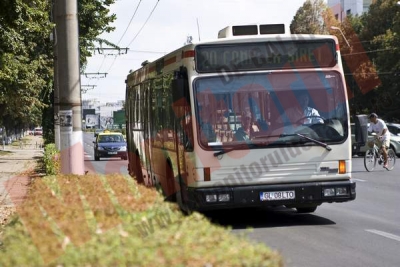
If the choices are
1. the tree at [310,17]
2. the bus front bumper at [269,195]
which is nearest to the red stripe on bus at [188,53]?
the bus front bumper at [269,195]

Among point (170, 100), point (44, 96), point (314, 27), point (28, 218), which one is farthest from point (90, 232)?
point (314, 27)

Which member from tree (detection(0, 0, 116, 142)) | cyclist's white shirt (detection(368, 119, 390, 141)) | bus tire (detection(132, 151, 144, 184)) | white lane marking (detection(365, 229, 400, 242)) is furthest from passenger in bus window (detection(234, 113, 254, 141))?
cyclist's white shirt (detection(368, 119, 390, 141))

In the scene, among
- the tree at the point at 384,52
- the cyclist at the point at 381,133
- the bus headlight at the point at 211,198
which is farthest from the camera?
the tree at the point at 384,52

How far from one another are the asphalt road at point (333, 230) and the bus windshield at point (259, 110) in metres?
1.34

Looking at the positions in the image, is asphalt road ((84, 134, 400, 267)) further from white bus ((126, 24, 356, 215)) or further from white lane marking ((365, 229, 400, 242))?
white bus ((126, 24, 356, 215))

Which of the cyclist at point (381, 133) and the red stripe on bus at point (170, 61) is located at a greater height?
the red stripe on bus at point (170, 61)

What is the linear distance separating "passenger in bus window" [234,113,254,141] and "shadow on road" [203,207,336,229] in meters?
1.30

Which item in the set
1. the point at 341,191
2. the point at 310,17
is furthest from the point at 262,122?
the point at 310,17

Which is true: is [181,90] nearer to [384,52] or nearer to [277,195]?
[277,195]

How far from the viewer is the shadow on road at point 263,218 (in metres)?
13.5

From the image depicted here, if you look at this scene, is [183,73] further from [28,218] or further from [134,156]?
[134,156]

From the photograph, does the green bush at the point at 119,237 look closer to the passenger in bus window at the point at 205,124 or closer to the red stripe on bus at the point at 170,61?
the passenger in bus window at the point at 205,124

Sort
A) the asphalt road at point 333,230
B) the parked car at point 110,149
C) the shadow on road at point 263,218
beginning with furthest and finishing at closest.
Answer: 1. the parked car at point 110,149
2. the shadow on road at point 263,218
3. the asphalt road at point 333,230

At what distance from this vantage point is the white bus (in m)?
12.7
